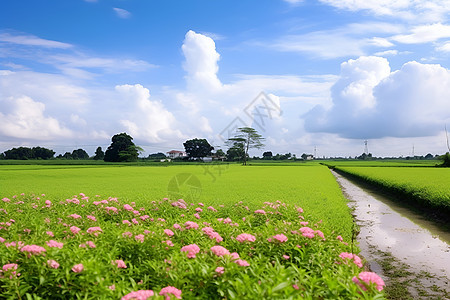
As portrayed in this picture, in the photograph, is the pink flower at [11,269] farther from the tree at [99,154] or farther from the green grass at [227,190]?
the tree at [99,154]

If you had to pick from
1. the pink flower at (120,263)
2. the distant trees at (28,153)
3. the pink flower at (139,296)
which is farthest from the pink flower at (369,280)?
the distant trees at (28,153)

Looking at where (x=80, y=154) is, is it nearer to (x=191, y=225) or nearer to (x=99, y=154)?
(x=99, y=154)

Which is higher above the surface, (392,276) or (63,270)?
(63,270)

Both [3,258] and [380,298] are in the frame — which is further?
[3,258]

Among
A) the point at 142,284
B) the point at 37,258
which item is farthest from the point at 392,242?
the point at 37,258

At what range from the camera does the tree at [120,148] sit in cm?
8709

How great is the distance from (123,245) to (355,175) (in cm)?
4220

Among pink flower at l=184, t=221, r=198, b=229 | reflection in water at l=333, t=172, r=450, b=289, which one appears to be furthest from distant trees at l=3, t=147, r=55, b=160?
pink flower at l=184, t=221, r=198, b=229

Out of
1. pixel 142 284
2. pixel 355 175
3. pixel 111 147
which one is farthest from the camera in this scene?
pixel 111 147

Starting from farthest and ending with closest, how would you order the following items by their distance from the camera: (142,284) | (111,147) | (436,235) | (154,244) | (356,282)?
(111,147)
(436,235)
(154,244)
(142,284)
(356,282)

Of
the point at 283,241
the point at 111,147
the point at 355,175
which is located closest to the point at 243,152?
the point at 111,147

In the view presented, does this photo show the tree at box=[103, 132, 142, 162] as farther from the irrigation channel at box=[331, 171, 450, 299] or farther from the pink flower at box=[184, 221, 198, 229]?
the pink flower at box=[184, 221, 198, 229]

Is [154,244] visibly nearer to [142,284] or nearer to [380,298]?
[142,284]

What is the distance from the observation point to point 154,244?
4352 millimetres
